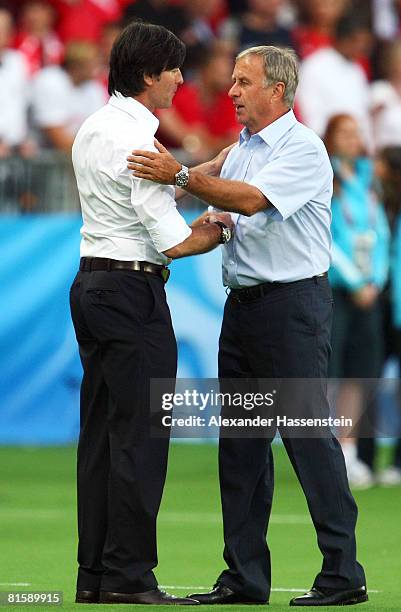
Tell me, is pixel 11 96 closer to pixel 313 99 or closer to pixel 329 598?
pixel 313 99

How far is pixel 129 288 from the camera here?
20.4ft

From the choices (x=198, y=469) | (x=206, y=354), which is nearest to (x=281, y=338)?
(x=198, y=469)

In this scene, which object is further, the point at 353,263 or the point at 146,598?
the point at 353,263

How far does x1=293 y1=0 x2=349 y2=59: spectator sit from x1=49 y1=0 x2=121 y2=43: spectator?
6.04 ft

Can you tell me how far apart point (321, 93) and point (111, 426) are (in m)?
8.32

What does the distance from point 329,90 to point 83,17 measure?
8.59ft

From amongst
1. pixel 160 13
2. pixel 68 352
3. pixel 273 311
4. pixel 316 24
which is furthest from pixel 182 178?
pixel 316 24

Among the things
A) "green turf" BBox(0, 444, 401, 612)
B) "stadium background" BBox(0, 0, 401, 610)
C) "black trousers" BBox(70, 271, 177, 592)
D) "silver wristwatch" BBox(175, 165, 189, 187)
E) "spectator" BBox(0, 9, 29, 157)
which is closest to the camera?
"silver wristwatch" BBox(175, 165, 189, 187)

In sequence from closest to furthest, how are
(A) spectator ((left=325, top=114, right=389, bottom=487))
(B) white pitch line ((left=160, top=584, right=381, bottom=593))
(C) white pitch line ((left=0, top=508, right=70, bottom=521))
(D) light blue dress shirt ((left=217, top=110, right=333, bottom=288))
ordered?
(D) light blue dress shirt ((left=217, top=110, right=333, bottom=288))
(B) white pitch line ((left=160, top=584, right=381, bottom=593))
(C) white pitch line ((left=0, top=508, right=70, bottom=521))
(A) spectator ((left=325, top=114, right=389, bottom=487))

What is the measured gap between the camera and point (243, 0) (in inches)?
616

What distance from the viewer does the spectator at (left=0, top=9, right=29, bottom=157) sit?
43.6 ft

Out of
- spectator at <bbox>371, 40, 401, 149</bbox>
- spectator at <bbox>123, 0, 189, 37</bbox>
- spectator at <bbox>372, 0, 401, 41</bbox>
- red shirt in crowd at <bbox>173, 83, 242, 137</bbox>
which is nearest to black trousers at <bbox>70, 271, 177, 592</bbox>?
red shirt in crowd at <bbox>173, 83, 242, 137</bbox>

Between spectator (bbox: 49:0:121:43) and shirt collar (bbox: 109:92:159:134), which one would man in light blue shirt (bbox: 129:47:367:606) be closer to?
shirt collar (bbox: 109:92:159:134)

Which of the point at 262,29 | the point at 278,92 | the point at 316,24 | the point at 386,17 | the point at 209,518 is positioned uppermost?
the point at 386,17
